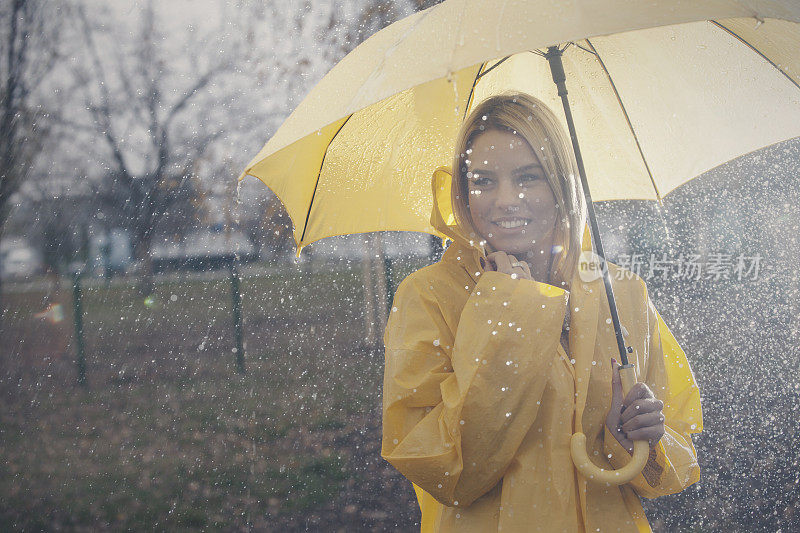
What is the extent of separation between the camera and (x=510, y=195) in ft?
6.14

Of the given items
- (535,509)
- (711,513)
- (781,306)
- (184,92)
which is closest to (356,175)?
(535,509)

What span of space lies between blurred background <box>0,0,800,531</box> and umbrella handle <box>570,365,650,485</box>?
139cm

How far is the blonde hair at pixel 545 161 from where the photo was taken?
192 centimetres

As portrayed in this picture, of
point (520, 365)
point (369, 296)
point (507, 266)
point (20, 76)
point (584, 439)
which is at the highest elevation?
point (20, 76)

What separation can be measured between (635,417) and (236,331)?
6938mm

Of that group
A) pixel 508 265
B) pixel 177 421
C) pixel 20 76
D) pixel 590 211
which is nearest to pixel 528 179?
pixel 590 211

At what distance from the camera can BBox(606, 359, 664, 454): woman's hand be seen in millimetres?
1617

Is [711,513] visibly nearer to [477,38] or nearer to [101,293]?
[477,38]

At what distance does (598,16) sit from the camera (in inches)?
53.7

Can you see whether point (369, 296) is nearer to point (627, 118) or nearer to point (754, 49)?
point (627, 118)

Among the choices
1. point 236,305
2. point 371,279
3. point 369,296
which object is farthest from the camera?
point 369,296

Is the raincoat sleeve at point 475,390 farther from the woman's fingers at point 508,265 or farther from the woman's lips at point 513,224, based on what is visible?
the woman's lips at point 513,224

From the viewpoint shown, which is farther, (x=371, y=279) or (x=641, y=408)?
(x=371, y=279)

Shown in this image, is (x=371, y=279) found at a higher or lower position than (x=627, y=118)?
lower
